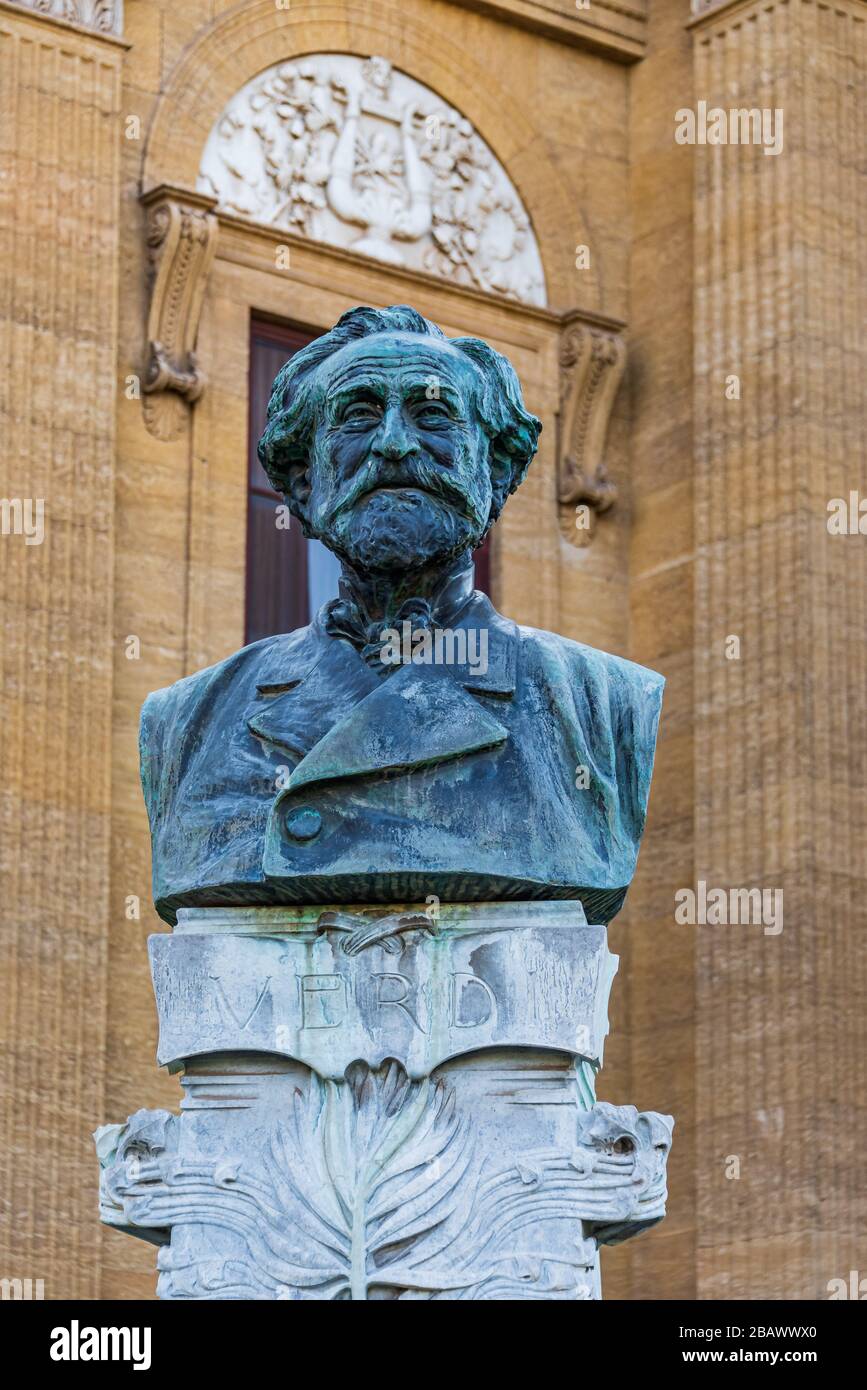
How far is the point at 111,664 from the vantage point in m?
16.6

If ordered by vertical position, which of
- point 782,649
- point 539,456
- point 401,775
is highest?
point 539,456

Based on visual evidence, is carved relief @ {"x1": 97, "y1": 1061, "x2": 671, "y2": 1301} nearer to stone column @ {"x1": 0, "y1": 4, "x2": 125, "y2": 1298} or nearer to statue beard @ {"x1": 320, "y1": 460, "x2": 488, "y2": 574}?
statue beard @ {"x1": 320, "y1": 460, "x2": 488, "y2": 574}

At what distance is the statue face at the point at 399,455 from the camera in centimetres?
638

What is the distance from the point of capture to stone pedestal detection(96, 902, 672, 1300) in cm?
611

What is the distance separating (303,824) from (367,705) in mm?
280

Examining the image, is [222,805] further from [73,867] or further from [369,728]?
[73,867]

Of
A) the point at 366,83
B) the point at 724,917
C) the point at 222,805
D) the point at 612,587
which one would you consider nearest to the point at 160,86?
the point at 366,83

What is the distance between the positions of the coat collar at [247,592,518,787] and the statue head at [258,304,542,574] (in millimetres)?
220

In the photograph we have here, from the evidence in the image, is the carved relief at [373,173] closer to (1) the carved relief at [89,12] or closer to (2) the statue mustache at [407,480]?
(1) the carved relief at [89,12]

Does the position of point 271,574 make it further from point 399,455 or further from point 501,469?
point 399,455

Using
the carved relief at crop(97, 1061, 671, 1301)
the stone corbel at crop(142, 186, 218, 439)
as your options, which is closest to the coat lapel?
the carved relief at crop(97, 1061, 671, 1301)

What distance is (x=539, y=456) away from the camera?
65.1ft

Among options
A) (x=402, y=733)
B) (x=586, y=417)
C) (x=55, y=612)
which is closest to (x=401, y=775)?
(x=402, y=733)

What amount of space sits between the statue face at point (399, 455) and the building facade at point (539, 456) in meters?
9.47
